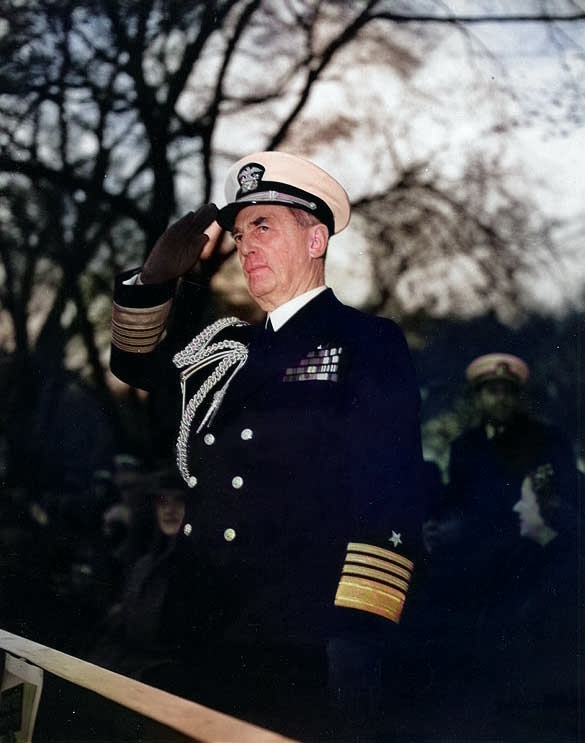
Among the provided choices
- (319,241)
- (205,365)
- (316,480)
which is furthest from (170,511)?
(319,241)

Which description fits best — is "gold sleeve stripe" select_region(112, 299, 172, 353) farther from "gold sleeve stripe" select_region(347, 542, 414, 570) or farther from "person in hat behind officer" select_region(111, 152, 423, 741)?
"gold sleeve stripe" select_region(347, 542, 414, 570)

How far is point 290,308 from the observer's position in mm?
1857

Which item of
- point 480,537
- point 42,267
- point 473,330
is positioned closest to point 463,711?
point 480,537

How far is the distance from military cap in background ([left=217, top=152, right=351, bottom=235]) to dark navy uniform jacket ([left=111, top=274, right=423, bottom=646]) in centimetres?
20

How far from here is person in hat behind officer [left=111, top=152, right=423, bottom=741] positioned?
5.41 ft

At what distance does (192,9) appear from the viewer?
2271 millimetres

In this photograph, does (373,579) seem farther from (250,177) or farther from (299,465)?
(250,177)

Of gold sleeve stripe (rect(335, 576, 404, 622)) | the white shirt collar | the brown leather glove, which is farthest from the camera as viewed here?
the brown leather glove

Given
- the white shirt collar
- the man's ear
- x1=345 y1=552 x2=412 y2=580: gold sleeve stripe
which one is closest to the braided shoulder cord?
the white shirt collar

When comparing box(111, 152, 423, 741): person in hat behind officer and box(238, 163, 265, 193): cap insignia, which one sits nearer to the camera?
box(111, 152, 423, 741): person in hat behind officer

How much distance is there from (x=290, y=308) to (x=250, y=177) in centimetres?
35

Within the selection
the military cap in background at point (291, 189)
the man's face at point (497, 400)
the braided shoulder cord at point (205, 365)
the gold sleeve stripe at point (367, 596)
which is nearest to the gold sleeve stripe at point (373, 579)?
the gold sleeve stripe at point (367, 596)

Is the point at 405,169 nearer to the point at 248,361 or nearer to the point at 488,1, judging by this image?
the point at 488,1

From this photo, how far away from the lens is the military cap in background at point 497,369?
1647 millimetres
